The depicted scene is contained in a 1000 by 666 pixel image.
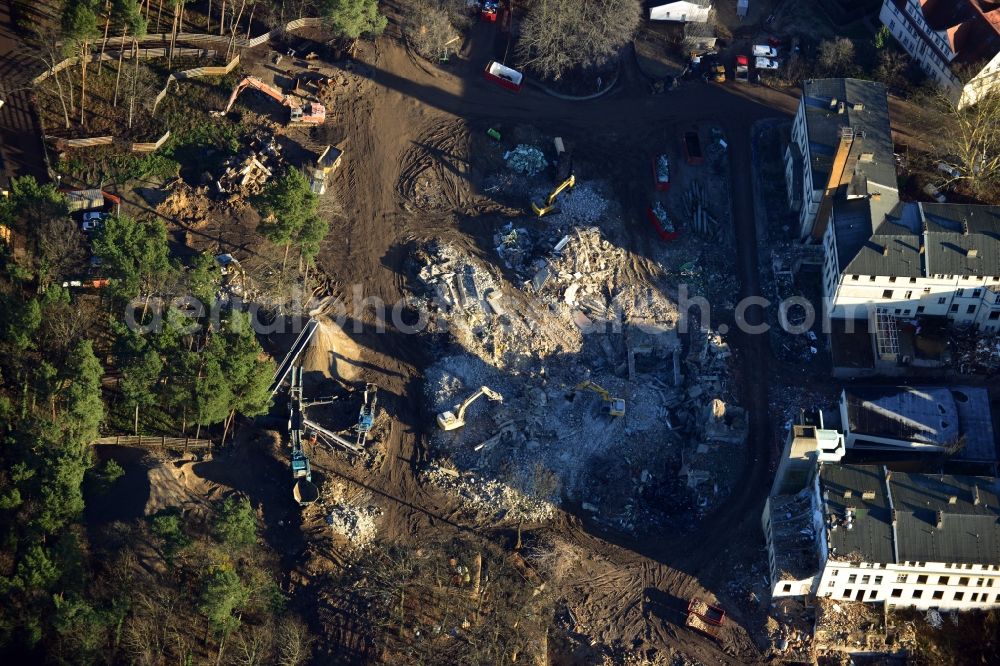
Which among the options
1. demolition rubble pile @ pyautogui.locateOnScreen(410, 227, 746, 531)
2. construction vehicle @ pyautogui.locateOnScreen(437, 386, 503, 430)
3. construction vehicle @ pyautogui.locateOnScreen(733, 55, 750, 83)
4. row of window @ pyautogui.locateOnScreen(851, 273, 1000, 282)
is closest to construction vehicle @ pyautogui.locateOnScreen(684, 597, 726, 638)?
demolition rubble pile @ pyautogui.locateOnScreen(410, 227, 746, 531)

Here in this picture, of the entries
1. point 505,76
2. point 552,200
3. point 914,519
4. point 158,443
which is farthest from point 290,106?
point 914,519

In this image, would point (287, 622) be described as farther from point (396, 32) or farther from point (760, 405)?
point (396, 32)

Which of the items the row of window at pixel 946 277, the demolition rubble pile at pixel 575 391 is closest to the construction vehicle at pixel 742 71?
the demolition rubble pile at pixel 575 391

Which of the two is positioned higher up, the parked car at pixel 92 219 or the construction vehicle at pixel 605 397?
the parked car at pixel 92 219

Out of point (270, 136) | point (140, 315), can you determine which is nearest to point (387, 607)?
point (140, 315)

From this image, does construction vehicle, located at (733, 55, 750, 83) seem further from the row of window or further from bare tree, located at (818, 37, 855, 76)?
the row of window

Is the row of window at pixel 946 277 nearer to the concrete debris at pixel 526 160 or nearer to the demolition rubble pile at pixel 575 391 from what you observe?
the demolition rubble pile at pixel 575 391
